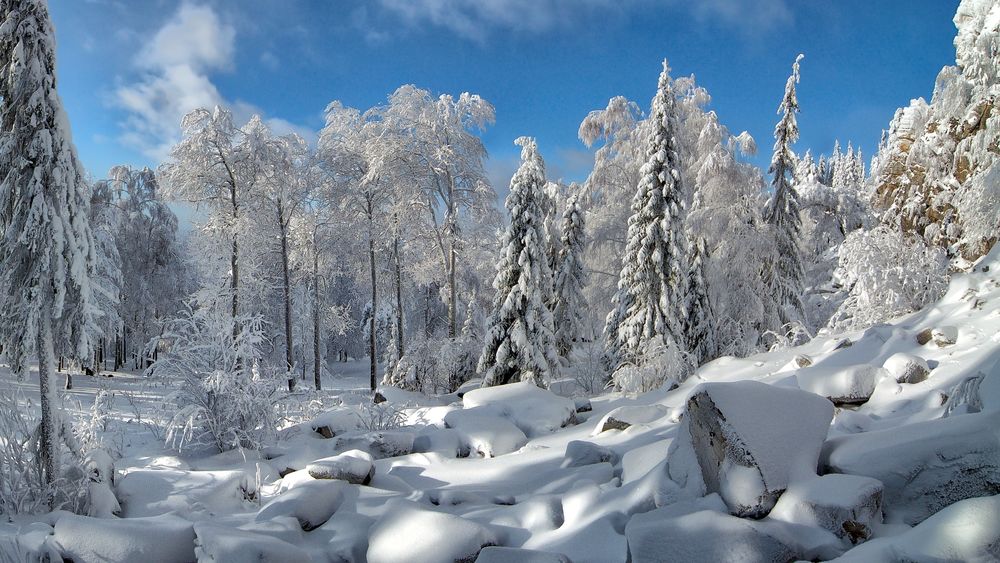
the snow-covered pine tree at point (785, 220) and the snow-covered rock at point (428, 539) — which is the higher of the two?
the snow-covered pine tree at point (785, 220)

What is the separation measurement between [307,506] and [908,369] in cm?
619

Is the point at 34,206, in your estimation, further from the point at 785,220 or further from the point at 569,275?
the point at 569,275

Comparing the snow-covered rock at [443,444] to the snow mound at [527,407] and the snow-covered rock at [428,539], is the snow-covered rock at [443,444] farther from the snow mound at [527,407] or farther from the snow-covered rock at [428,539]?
the snow-covered rock at [428,539]

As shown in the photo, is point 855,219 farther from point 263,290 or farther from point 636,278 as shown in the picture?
point 263,290

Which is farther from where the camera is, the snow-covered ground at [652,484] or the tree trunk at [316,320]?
the tree trunk at [316,320]

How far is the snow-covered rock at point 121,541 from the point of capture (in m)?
3.94

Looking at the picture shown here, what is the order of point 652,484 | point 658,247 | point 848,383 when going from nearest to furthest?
point 652,484 < point 848,383 < point 658,247

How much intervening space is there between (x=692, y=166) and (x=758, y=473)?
1678 cm

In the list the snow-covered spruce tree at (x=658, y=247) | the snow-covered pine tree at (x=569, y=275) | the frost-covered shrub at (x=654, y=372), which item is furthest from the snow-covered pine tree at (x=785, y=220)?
the snow-covered pine tree at (x=569, y=275)

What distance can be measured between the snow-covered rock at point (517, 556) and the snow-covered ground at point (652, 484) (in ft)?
0.04

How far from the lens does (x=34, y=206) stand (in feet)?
17.1

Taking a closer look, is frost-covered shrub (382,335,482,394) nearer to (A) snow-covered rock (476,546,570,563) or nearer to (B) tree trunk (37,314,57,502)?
(B) tree trunk (37,314,57,502)

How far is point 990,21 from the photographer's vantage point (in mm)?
10594

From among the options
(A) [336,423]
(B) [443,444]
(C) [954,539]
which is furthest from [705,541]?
(A) [336,423]
